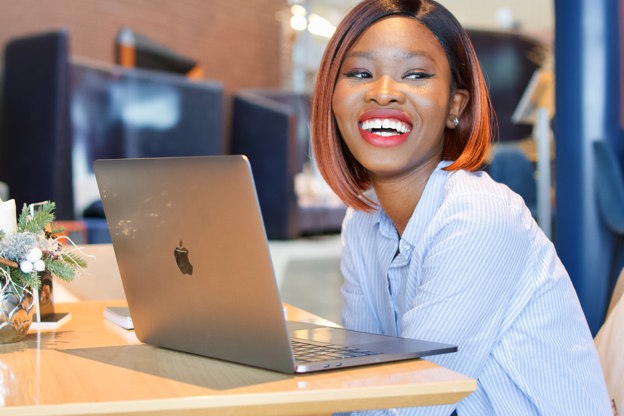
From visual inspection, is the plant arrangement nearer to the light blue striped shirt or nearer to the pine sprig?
the pine sprig

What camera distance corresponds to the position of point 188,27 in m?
7.73

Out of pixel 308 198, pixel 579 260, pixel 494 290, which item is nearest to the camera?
pixel 494 290

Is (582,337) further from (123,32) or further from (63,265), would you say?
(123,32)

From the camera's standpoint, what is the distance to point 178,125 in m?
6.44

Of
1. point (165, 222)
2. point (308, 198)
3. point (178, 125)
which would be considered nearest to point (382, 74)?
point (165, 222)

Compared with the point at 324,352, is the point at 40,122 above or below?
above

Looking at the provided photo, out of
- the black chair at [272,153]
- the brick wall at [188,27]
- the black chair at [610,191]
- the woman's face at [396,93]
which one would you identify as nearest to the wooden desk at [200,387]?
the woman's face at [396,93]

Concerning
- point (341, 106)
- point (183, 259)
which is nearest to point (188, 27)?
point (341, 106)

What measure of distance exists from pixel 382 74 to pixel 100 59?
223 inches

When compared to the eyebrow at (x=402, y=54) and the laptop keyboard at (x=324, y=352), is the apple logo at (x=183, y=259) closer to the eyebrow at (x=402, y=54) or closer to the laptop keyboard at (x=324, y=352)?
the laptop keyboard at (x=324, y=352)

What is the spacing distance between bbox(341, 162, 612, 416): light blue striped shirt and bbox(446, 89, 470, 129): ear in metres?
0.15

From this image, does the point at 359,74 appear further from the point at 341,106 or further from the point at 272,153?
the point at 272,153

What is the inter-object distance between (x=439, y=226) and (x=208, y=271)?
33 cm

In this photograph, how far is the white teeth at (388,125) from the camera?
1212 mm
